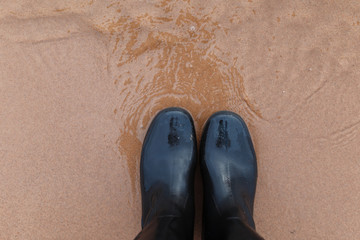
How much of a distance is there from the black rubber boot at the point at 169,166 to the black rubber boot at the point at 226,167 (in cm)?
8

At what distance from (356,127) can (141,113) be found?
3.75 feet

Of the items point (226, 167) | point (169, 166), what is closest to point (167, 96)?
point (169, 166)

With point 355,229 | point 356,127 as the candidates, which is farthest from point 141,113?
point 355,229

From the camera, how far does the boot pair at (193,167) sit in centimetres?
131

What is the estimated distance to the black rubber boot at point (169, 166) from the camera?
130 cm

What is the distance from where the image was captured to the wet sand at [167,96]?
1.46m

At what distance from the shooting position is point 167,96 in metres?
1.48

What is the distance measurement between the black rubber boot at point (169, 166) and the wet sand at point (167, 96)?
70 millimetres

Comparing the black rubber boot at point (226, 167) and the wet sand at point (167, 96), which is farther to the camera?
the wet sand at point (167, 96)

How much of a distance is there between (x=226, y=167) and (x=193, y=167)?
0.17 m

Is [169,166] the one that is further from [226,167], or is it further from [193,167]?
[226,167]

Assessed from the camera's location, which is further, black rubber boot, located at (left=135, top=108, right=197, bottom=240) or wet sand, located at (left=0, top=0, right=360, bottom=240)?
wet sand, located at (left=0, top=0, right=360, bottom=240)

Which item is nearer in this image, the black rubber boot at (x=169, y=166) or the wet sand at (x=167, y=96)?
the black rubber boot at (x=169, y=166)

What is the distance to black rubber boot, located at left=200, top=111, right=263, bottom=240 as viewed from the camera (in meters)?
1.32
